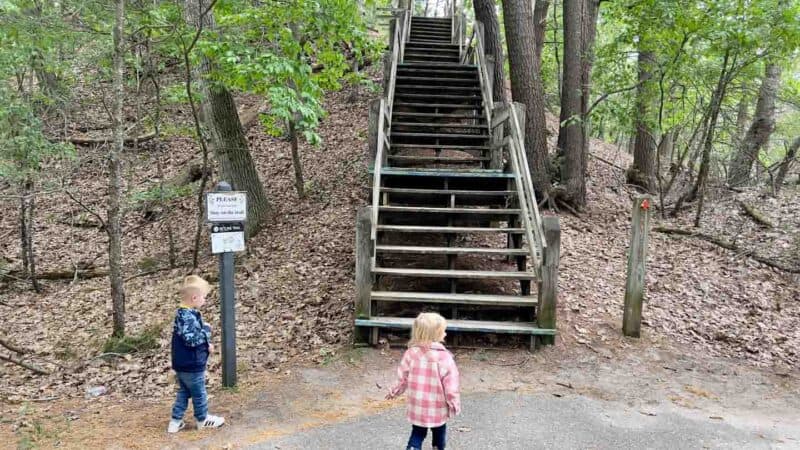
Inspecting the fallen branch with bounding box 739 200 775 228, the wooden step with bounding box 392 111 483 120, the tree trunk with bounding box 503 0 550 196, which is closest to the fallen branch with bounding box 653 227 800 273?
the fallen branch with bounding box 739 200 775 228

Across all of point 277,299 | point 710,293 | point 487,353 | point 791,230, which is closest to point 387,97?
point 277,299

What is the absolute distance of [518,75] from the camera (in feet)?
32.0

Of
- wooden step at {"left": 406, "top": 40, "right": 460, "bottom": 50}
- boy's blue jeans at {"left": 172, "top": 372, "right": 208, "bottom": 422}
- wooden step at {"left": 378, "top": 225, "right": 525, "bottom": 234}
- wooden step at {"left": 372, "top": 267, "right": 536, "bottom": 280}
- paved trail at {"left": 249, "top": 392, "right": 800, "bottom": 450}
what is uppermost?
wooden step at {"left": 406, "top": 40, "right": 460, "bottom": 50}

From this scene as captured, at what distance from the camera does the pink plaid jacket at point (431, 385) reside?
321 centimetres

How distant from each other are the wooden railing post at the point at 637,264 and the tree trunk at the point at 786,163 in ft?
21.2

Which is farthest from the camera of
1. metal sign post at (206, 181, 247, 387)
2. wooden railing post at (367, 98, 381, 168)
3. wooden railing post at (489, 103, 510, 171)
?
wooden railing post at (489, 103, 510, 171)

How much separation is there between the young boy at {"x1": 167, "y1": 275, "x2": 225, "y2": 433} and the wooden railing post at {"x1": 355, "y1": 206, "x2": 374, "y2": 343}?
1982 millimetres

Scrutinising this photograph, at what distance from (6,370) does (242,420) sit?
12.8 ft

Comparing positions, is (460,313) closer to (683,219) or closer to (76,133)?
(683,219)

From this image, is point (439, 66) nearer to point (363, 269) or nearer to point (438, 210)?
point (438, 210)

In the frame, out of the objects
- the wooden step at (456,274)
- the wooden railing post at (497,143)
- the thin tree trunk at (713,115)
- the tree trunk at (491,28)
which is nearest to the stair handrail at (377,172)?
the wooden step at (456,274)

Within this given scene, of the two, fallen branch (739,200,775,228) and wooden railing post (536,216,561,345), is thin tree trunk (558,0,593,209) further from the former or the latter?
wooden railing post (536,216,561,345)

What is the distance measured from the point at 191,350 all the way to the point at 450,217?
162 inches

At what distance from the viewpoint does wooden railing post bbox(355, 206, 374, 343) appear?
18.7 feet
